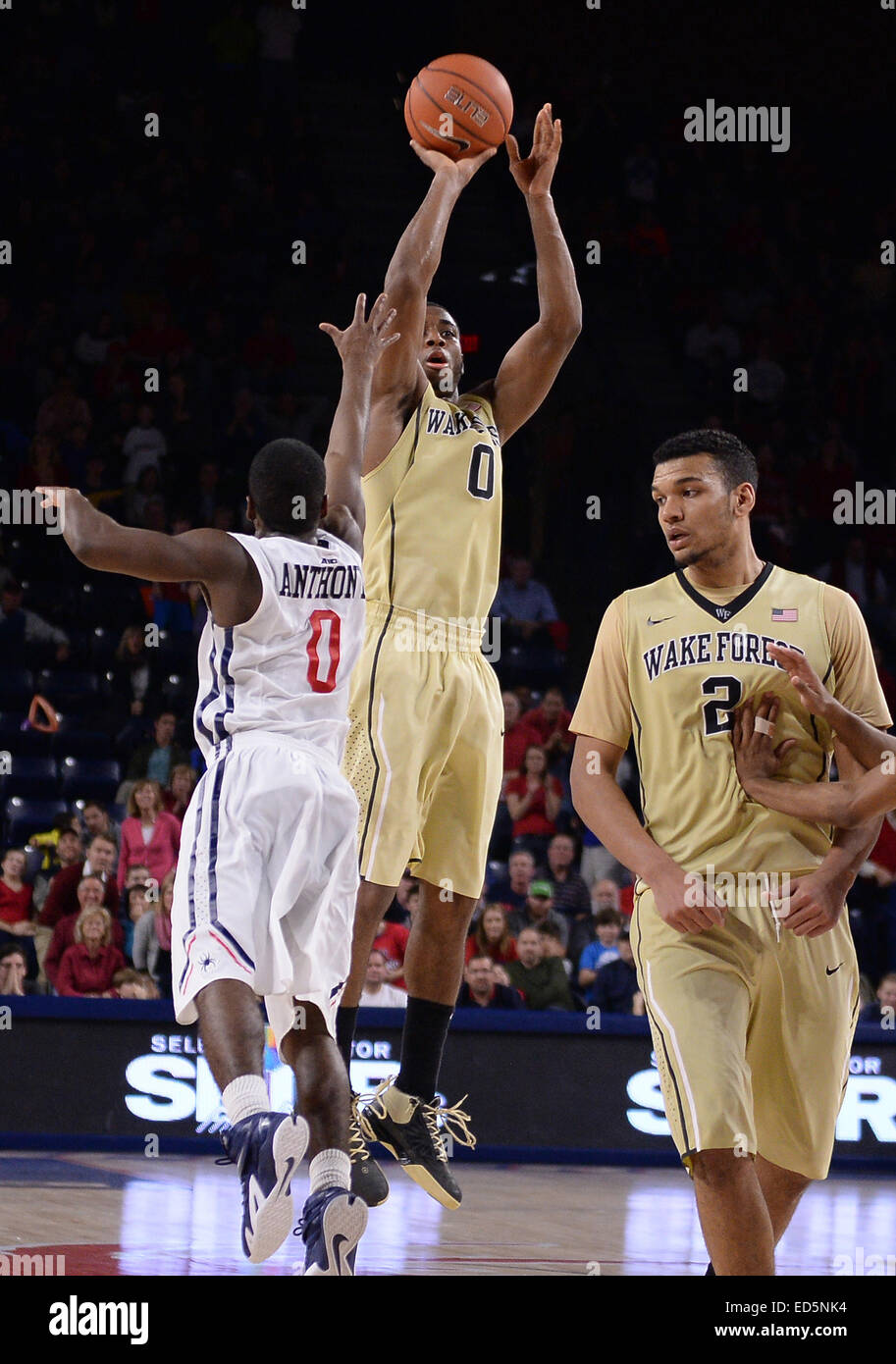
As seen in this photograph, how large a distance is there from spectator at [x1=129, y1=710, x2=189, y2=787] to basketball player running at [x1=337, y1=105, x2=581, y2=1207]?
5716mm

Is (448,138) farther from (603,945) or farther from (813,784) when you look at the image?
(603,945)

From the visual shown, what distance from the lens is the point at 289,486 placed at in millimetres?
5250

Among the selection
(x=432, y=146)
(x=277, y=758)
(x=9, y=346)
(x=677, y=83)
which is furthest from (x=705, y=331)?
(x=277, y=758)

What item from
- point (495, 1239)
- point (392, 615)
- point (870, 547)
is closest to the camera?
point (392, 615)

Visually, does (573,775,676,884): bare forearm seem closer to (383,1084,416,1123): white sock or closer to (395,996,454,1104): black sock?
(395,996,454,1104): black sock

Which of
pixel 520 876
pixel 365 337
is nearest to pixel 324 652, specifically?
pixel 365 337

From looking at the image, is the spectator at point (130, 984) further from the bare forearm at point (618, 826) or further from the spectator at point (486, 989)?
the bare forearm at point (618, 826)

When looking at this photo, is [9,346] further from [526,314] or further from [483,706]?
[483,706]

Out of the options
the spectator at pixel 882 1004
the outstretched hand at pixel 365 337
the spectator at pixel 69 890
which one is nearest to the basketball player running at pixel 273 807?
the outstretched hand at pixel 365 337

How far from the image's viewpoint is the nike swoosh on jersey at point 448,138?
6387 mm

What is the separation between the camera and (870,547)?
1592 cm

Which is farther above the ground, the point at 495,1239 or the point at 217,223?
the point at 217,223

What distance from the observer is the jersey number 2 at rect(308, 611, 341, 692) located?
5.19 meters

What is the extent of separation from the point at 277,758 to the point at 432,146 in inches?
100
